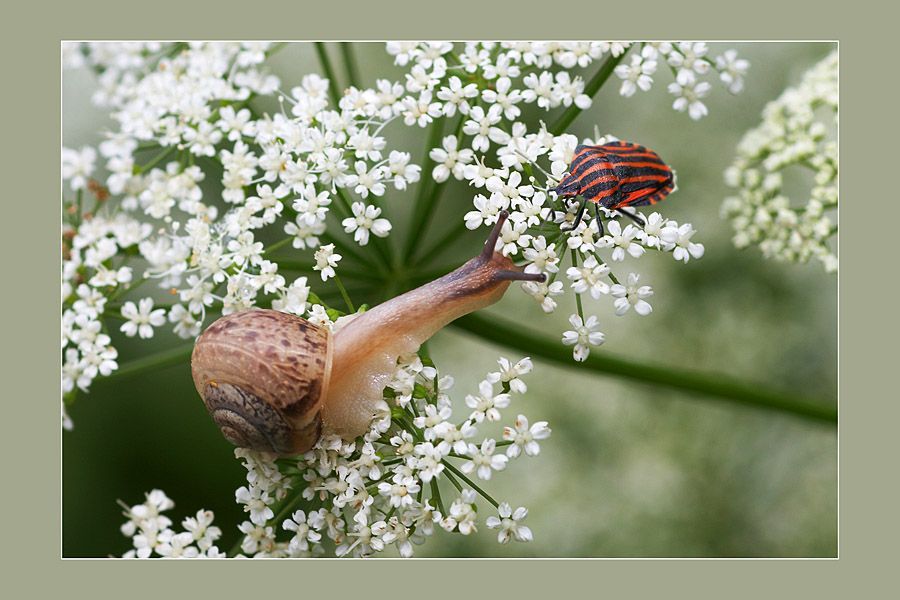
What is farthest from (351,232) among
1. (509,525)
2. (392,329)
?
(509,525)

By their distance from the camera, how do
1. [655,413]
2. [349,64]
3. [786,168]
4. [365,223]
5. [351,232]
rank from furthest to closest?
[655,413], [786,168], [349,64], [351,232], [365,223]

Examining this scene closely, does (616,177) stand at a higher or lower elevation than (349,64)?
lower

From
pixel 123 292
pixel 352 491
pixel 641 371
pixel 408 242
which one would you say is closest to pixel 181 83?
pixel 123 292

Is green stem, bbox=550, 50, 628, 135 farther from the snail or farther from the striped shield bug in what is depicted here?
the snail

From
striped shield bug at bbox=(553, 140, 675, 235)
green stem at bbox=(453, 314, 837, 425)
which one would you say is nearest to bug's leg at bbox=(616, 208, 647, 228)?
striped shield bug at bbox=(553, 140, 675, 235)

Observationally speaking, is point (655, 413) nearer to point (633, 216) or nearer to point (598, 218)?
point (633, 216)
